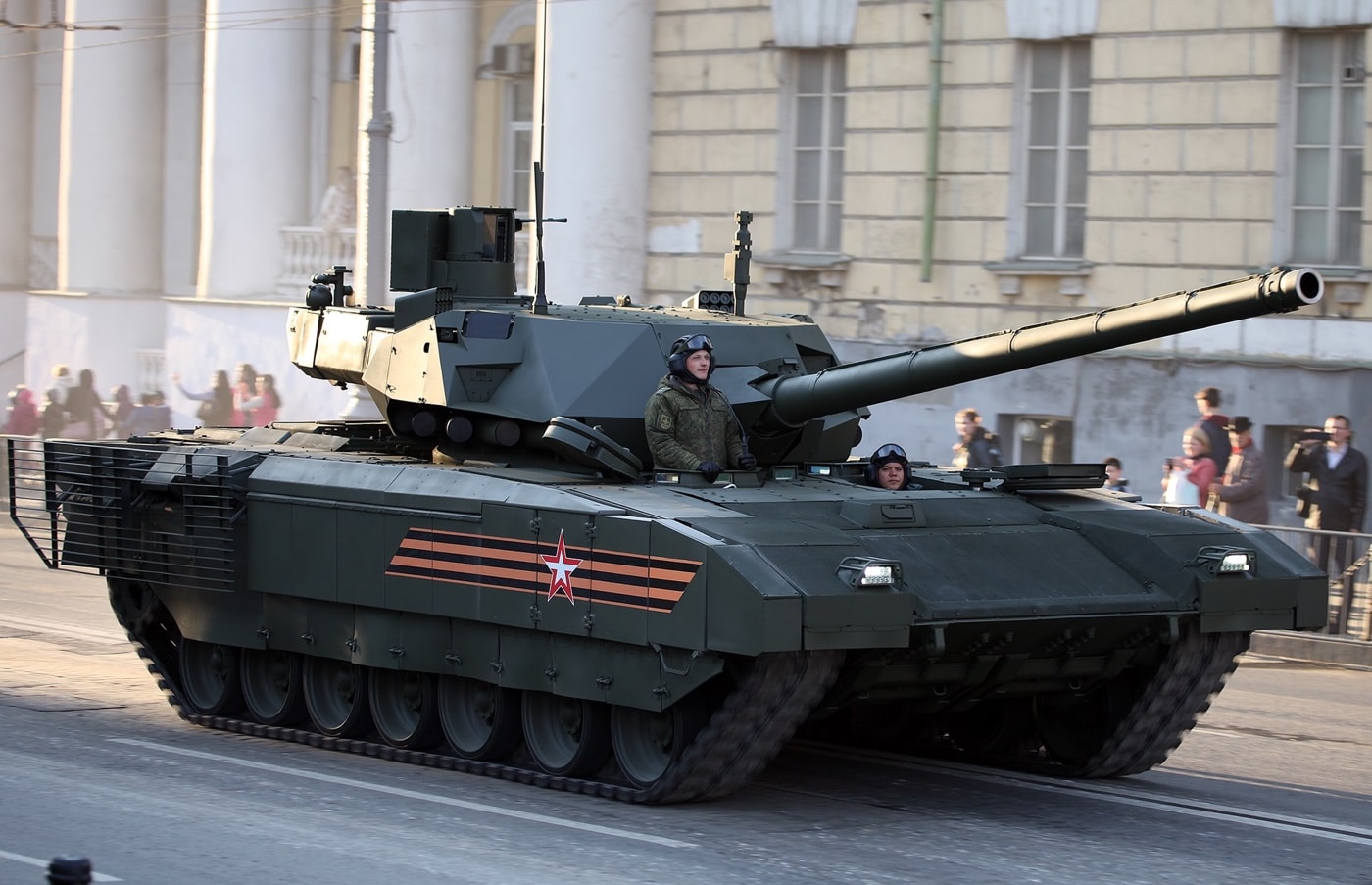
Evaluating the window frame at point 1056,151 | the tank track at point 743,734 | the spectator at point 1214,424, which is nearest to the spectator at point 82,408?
the window frame at point 1056,151

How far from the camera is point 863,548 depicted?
978cm

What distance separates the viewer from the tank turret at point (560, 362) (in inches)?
424

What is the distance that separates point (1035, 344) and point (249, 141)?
69.6ft

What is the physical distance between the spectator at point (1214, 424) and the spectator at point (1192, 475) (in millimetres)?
209

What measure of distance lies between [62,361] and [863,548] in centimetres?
2466

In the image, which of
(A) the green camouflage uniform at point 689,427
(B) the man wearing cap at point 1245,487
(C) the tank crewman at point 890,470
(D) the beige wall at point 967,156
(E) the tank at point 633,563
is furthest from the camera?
(D) the beige wall at point 967,156

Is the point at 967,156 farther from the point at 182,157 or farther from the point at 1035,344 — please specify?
the point at 182,157

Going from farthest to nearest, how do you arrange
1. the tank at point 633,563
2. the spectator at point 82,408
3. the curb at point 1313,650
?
the spectator at point 82,408 → the curb at point 1313,650 → the tank at point 633,563

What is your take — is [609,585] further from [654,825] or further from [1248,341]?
[1248,341]

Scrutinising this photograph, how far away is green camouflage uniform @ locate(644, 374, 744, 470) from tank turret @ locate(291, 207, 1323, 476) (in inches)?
7.3

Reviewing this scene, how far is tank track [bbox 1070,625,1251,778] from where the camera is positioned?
421 inches

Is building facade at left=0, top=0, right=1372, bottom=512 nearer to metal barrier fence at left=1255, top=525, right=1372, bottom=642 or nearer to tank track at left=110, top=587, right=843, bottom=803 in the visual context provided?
→ metal barrier fence at left=1255, top=525, right=1372, bottom=642

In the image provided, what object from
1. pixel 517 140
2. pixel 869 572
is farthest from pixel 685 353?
pixel 517 140

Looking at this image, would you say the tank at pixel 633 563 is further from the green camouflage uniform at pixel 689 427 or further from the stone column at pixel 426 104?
the stone column at pixel 426 104
